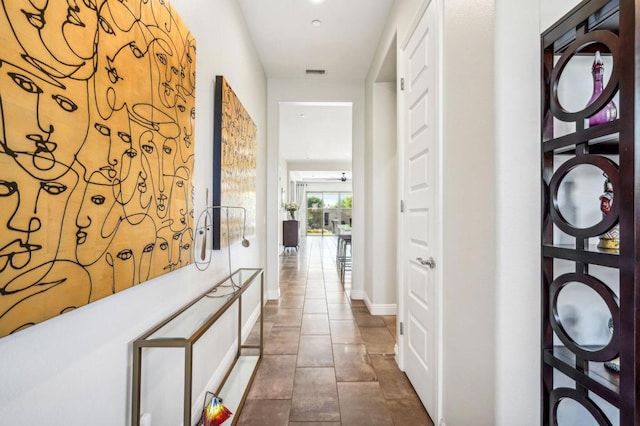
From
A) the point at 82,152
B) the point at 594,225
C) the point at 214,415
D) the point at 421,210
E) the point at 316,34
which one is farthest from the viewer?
the point at 316,34

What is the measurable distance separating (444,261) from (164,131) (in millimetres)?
1445

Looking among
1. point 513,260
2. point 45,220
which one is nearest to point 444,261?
point 513,260

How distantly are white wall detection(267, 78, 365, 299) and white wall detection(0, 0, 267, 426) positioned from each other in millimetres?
2209

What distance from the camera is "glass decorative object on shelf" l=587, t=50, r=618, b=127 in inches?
36.2

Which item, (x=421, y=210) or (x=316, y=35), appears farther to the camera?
(x=316, y=35)

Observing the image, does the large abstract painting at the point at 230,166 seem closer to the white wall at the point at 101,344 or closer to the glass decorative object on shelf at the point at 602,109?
the white wall at the point at 101,344

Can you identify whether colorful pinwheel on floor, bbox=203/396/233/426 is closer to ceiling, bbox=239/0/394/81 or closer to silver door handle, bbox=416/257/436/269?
silver door handle, bbox=416/257/436/269

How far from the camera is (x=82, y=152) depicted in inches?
33.1

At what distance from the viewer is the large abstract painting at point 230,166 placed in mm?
1984

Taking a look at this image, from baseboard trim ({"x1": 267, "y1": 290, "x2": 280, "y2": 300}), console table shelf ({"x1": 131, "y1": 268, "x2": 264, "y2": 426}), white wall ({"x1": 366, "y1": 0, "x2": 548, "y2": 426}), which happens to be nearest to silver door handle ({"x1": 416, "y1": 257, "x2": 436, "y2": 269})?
white wall ({"x1": 366, "y1": 0, "x2": 548, "y2": 426})

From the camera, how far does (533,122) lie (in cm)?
113


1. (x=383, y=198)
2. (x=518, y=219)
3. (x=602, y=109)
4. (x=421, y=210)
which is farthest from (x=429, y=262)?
(x=383, y=198)

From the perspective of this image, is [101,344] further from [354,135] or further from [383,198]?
[354,135]

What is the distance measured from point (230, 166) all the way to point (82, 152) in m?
1.38
